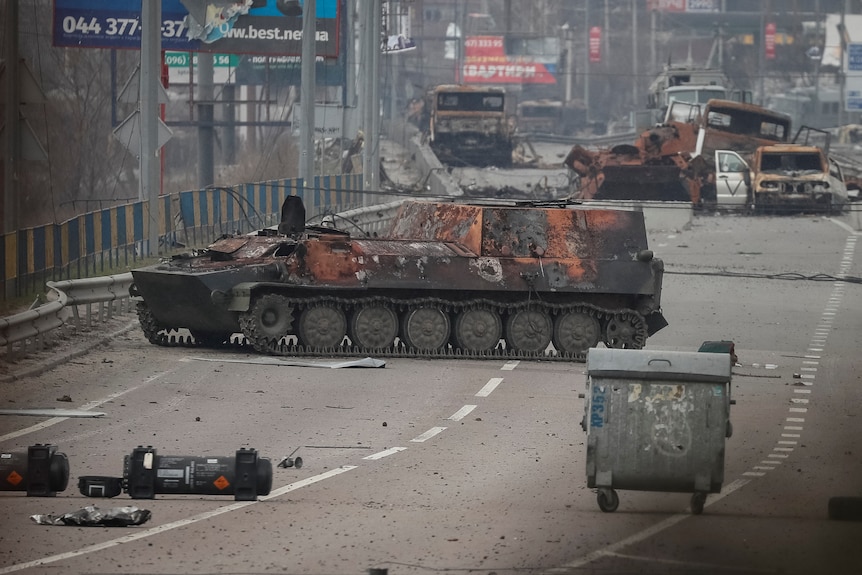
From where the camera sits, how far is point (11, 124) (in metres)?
22.0

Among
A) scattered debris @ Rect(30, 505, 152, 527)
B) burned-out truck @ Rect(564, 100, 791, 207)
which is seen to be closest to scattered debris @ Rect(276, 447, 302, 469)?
scattered debris @ Rect(30, 505, 152, 527)

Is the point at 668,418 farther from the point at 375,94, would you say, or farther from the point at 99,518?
the point at 375,94

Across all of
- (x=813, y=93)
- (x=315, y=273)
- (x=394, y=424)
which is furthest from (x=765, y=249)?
(x=813, y=93)

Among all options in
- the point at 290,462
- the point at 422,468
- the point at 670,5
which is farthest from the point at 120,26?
the point at 670,5

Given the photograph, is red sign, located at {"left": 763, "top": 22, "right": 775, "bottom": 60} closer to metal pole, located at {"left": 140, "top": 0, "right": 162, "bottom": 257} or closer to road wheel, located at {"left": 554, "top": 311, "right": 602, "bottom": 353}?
metal pole, located at {"left": 140, "top": 0, "right": 162, "bottom": 257}

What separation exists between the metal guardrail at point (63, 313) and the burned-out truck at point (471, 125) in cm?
3780

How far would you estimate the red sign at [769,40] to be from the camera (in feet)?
345

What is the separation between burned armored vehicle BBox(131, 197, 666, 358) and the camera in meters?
20.8

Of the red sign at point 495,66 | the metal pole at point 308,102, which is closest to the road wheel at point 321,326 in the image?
the metal pole at point 308,102

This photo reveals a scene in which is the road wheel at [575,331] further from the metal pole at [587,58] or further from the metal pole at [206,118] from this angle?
the metal pole at [587,58]

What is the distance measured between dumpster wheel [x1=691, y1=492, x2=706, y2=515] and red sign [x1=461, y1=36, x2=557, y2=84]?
10983cm

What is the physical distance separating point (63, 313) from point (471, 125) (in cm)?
4240

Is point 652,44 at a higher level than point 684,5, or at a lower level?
lower

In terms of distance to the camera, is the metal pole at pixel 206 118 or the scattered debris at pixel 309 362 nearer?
the scattered debris at pixel 309 362
